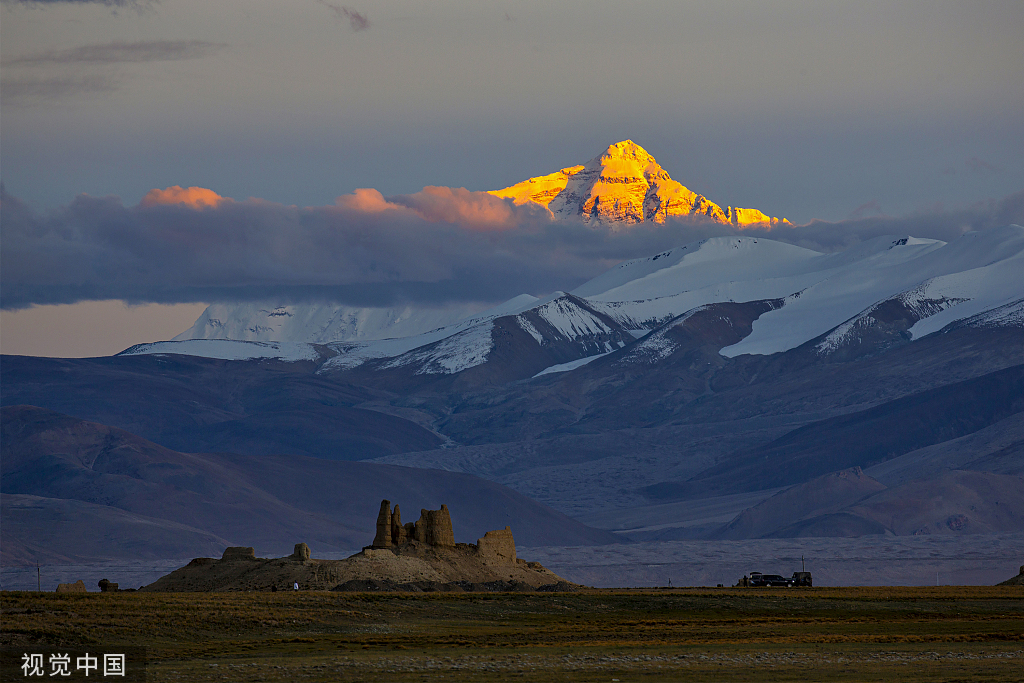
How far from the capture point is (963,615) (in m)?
74.7

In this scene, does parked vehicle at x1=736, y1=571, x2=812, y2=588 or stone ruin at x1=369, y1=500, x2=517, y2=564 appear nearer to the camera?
stone ruin at x1=369, y1=500, x2=517, y2=564

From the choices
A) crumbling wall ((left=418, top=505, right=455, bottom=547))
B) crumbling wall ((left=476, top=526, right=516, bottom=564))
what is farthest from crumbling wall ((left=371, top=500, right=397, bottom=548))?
crumbling wall ((left=476, top=526, right=516, bottom=564))

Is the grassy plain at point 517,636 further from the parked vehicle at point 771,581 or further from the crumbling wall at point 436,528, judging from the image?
the parked vehicle at point 771,581

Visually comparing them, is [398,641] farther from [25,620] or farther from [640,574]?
[640,574]

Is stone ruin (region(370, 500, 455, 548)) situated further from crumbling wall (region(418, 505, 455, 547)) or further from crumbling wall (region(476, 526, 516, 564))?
crumbling wall (region(476, 526, 516, 564))

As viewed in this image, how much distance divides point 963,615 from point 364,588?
31.9m

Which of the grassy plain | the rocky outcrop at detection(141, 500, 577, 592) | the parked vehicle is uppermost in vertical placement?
the rocky outcrop at detection(141, 500, 577, 592)

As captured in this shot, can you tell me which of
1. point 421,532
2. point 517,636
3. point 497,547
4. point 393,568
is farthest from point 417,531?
point 517,636

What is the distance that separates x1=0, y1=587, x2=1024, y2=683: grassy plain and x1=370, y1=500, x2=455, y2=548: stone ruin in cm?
1065

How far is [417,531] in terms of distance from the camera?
8900 cm

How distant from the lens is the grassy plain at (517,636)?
4053 centimetres

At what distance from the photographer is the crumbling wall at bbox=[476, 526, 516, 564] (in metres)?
90.3

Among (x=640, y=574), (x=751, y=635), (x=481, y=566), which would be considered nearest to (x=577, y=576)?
(x=640, y=574)

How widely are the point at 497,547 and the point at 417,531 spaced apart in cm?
618
